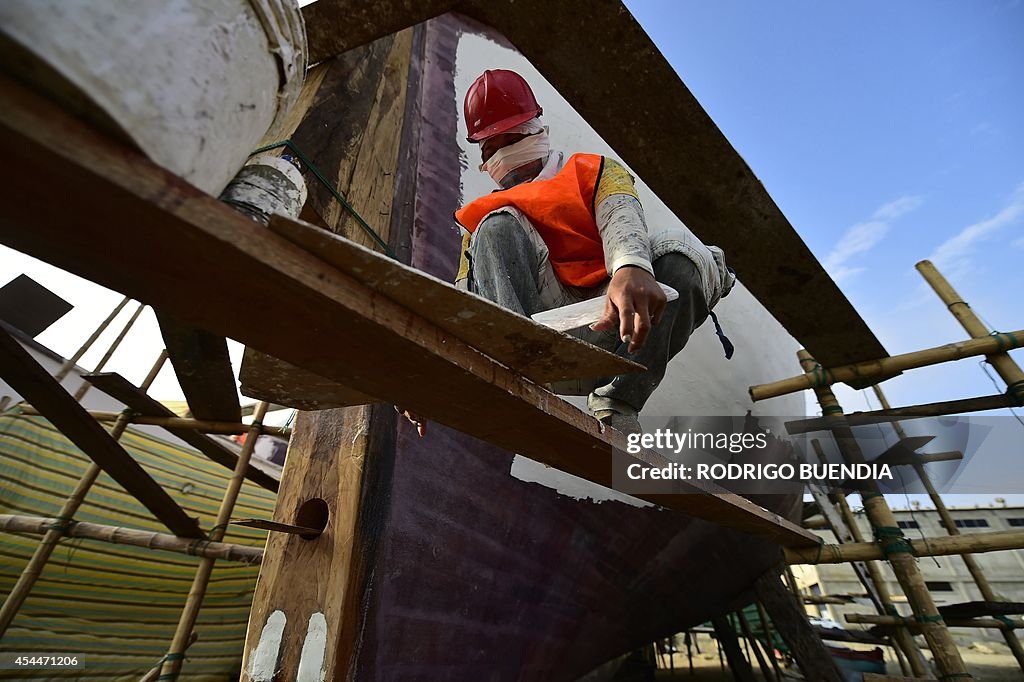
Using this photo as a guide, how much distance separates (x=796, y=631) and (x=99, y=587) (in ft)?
17.0

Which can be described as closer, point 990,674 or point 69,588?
point 69,588

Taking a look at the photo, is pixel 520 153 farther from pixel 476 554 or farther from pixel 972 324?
pixel 972 324

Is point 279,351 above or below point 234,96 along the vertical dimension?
below

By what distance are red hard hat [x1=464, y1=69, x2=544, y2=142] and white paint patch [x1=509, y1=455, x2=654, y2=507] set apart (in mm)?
1319

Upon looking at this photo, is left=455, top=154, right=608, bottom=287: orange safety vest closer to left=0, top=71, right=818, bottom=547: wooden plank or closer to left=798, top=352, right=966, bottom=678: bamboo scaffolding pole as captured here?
left=0, top=71, right=818, bottom=547: wooden plank

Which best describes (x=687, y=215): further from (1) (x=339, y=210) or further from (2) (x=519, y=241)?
(1) (x=339, y=210)

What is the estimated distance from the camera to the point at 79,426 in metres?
2.33

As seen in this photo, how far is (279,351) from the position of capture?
0.85m

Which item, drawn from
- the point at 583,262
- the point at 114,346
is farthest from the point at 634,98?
the point at 114,346

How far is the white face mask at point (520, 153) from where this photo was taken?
6.56 feet

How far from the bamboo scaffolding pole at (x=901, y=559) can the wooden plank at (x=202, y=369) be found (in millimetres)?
3410

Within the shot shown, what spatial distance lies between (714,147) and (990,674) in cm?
1004

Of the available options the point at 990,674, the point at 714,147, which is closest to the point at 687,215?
the point at 714,147

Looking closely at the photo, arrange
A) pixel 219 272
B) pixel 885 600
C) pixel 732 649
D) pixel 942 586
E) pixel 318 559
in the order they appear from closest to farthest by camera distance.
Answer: pixel 219 272 → pixel 318 559 → pixel 885 600 → pixel 732 649 → pixel 942 586
